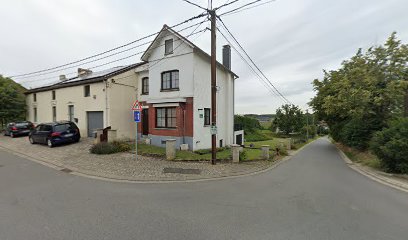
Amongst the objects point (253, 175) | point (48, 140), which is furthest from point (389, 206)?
point (48, 140)

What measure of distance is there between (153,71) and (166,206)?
11.9 metres

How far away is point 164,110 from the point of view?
13969mm

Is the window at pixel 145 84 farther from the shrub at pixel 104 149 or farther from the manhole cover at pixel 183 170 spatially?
the manhole cover at pixel 183 170

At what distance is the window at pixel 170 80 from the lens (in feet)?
44.8

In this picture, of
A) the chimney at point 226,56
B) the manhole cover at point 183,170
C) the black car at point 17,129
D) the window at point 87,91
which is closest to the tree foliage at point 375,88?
the chimney at point 226,56

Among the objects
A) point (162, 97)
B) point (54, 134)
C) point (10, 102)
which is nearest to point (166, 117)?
point (162, 97)

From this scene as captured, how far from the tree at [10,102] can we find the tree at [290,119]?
1743 inches

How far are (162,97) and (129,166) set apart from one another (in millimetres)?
6622

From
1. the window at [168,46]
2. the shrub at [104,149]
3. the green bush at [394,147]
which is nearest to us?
the green bush at [394,147]

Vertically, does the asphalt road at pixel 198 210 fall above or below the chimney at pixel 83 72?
below

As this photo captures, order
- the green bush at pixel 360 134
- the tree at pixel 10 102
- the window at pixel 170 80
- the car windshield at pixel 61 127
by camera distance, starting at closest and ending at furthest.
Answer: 1. the car windshield at pixel 61 127
2. the green bush at pixel 360 134
3. the window at pixel 170 80
4. the tree at pixel 10 102

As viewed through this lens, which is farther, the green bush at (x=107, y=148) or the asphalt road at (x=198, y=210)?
the green bush at (x=107, y=148)

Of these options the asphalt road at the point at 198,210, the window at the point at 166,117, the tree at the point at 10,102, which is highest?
the tree at the point at 10,102

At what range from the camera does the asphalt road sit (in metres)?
3.46
